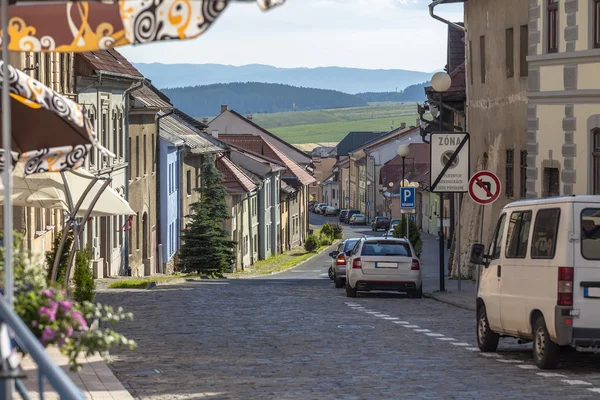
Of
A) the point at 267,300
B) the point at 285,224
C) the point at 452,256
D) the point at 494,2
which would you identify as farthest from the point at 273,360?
the point at 285,224

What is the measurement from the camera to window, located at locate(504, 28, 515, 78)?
33.7 m

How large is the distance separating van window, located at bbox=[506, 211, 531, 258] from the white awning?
248 inches

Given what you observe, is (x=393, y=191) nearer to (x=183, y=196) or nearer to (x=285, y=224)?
(x=285, y=224)

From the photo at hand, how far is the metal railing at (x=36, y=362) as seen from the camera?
5205mm

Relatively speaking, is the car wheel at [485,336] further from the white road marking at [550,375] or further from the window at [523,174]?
the window at [523,174]

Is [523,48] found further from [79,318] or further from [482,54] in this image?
[79,318]

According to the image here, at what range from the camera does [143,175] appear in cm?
5388

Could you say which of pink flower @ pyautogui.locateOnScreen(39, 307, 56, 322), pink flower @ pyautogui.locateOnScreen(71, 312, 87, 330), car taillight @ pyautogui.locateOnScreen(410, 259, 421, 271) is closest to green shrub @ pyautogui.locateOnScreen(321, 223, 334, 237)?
car taillight @ pyautogui.locateOnScreen(410, 259, 421, 271)

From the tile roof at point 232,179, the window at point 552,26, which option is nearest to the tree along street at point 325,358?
the window at point 552,26

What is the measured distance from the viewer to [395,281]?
96.3 feet

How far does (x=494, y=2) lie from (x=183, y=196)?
33.4m

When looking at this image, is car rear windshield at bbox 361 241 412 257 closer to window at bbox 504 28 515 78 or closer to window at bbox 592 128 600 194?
window at bbox 592 128 600 194

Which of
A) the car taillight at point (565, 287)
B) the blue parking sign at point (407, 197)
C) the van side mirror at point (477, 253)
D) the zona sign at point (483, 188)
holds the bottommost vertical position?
the car taillight at point (565, 287)

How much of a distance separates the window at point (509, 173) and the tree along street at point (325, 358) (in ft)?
29.2
